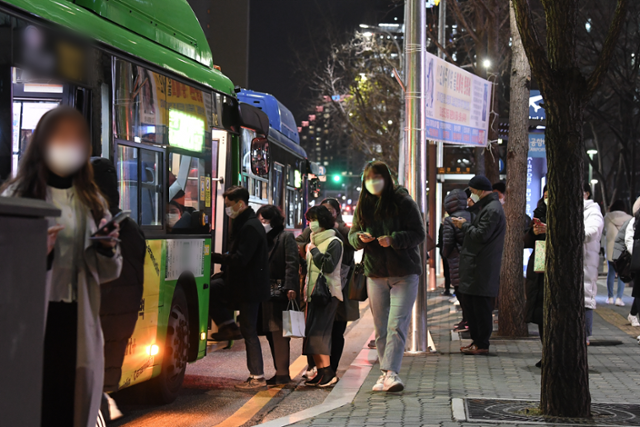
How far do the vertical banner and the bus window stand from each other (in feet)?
11.7

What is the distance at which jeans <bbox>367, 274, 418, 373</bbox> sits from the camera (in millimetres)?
7457

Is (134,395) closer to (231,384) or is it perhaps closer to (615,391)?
(231,384)

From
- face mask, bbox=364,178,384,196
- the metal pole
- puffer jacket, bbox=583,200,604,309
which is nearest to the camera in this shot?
face mask, bbox=364,178,384,196

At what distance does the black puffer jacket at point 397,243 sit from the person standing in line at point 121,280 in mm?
2823

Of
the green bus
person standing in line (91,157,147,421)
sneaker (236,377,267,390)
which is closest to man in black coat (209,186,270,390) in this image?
sneaker (236,377,267,390)

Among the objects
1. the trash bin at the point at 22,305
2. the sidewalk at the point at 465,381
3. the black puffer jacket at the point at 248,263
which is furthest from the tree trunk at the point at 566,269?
the trash bin at the point at 22,305

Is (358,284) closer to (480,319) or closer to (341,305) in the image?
(341,305)

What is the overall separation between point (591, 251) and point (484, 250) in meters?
1.13

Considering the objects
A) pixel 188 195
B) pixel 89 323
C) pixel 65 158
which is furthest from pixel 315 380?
pixel 65 158

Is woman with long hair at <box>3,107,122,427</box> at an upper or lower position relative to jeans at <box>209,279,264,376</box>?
upper

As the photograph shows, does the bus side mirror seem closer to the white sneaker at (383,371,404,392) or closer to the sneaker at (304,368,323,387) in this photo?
the sneaker at (304,368,323,387)

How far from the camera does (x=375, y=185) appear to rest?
24.7 feet

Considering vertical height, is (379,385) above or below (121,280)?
below

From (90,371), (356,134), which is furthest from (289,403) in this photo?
(356,134)
